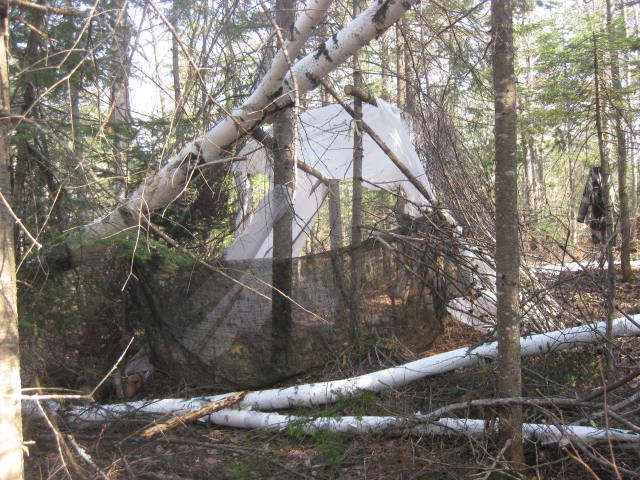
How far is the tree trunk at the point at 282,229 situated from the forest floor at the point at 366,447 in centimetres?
85

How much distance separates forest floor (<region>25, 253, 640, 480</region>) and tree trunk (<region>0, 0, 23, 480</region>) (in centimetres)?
112

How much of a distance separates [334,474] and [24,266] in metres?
3.59

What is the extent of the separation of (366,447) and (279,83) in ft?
9.78

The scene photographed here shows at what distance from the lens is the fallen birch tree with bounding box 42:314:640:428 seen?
4027 millimetres

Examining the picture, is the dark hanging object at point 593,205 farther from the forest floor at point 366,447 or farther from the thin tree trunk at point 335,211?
the thin tree trunk at point 335,211

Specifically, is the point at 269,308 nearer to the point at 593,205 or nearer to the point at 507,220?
the point at 507,220

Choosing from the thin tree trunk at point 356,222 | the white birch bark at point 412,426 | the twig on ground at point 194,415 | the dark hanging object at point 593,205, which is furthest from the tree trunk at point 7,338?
the dark hanging object at point 593,205

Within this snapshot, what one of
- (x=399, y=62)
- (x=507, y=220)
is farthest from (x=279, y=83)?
(x=399, y=62)

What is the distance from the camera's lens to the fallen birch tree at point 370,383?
13.2 feet

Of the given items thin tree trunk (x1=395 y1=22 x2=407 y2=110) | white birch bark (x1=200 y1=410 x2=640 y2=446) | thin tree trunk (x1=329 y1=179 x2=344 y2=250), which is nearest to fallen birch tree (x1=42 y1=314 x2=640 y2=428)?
white birch bark (x1=200 y1=410 x2=640 y2=446)

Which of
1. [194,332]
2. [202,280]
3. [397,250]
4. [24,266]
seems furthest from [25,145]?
[397,250]

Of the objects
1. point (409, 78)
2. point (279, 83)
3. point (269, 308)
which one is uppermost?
point (409, 78)

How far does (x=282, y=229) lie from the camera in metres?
5.83

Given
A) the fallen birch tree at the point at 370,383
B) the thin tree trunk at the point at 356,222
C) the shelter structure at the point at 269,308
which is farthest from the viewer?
the thin tree trunk at the point at 356,222
